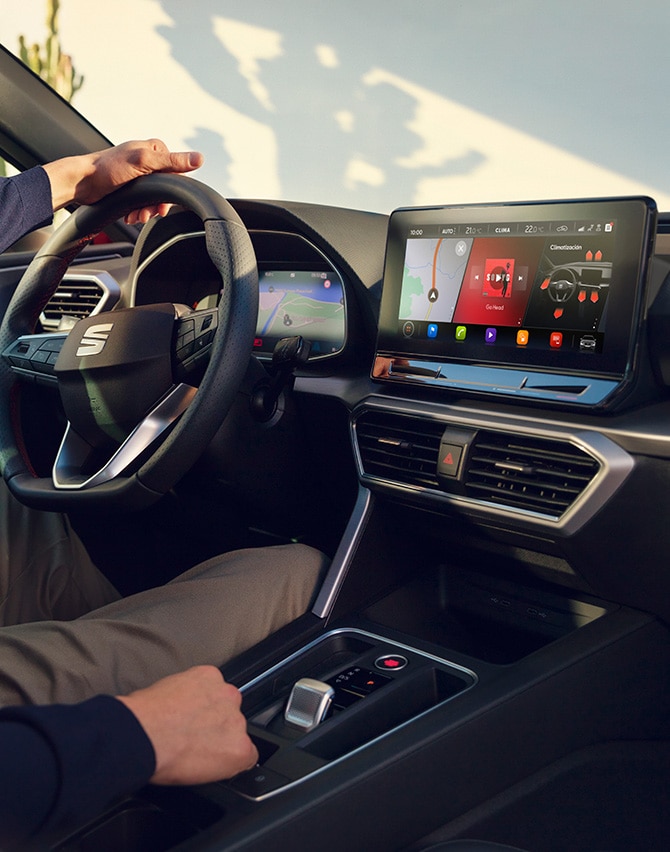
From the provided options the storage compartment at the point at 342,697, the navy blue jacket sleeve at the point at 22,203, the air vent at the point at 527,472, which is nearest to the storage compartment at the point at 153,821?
the storage compartment at the point at 342,697

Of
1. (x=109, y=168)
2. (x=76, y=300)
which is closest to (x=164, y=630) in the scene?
(x=109, y=168)

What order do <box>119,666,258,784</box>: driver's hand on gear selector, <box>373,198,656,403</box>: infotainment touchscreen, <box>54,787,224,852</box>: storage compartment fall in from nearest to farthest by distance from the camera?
<box>119,666,258,784</box>: driver's hand on gear selector < <box>54,787,224,852</box>: storage compartment < <box>373,198,656,403</box>: infotainment touchscreen

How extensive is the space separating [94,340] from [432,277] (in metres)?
0.56

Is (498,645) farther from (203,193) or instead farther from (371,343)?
(203,193)

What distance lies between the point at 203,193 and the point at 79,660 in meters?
0.71

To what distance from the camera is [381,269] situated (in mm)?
1682

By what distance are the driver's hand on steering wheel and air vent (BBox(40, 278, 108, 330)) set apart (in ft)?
2.34

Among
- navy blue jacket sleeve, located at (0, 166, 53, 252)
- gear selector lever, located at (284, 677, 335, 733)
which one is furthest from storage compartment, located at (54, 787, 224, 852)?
navy blue jacket sleeve, located at (0, 166, 53, 252)

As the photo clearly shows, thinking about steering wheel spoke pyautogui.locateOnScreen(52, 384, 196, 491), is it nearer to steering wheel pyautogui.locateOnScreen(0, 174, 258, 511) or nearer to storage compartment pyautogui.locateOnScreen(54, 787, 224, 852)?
steering wheel pyautogui.locateOnScreen(0, 174, 258, 511)

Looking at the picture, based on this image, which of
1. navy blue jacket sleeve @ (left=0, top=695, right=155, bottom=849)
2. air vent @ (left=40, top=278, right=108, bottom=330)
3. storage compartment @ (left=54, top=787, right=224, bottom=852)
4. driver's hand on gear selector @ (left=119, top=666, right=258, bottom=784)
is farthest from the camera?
air vent @ (left=40, top=278, right=108, bottom=330)

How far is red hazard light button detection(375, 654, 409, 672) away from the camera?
4.30 ft

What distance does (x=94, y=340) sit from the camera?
1.43 m

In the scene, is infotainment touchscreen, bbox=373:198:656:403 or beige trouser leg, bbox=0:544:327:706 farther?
infotainment touchscreen, bbox=373:198:656:403

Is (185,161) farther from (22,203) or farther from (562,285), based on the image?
(562,285)
